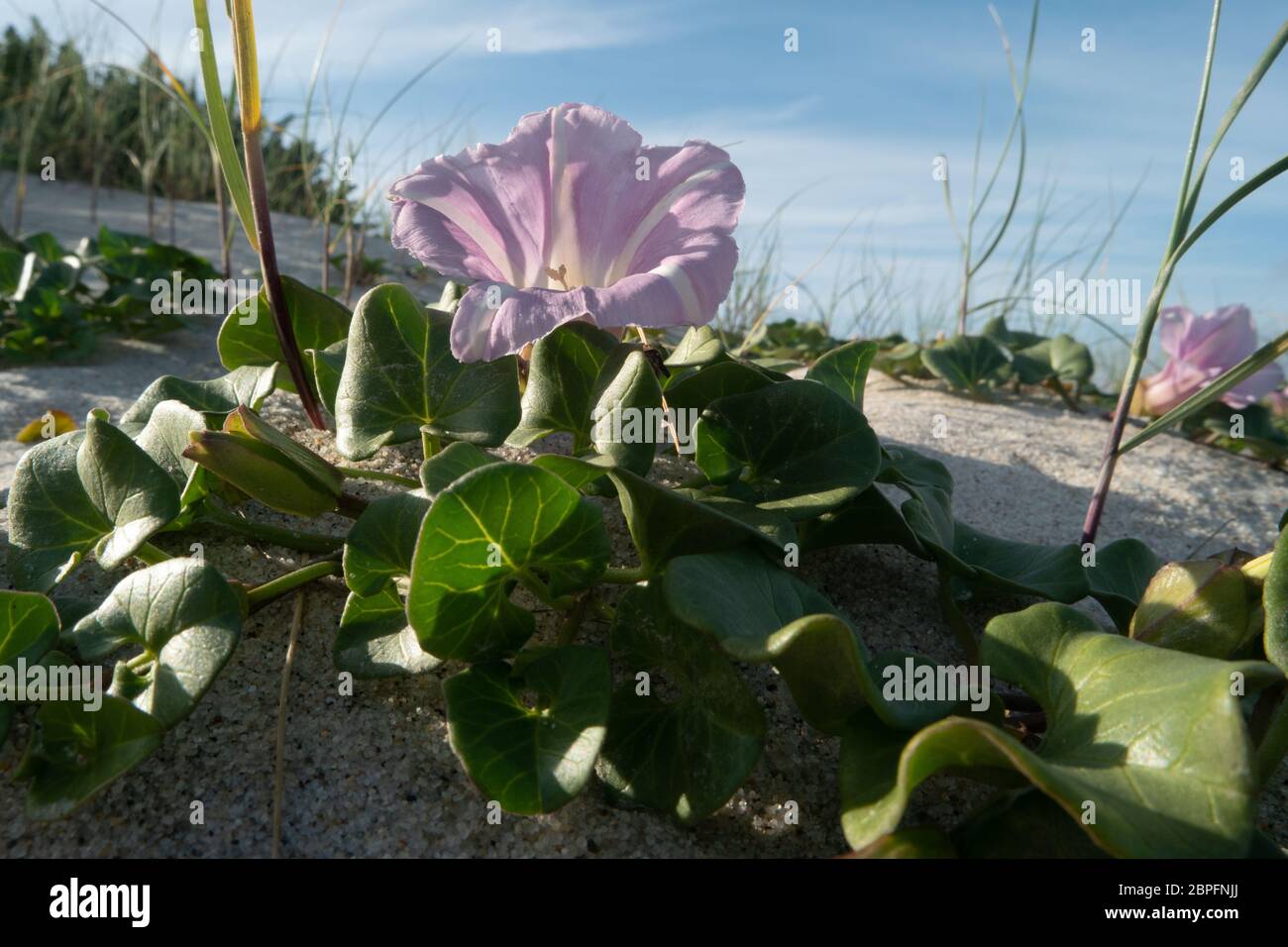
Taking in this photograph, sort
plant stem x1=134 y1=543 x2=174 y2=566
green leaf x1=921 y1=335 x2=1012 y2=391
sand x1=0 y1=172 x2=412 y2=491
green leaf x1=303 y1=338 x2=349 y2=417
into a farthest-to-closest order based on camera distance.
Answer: green leaf x1=921 y1=335 x2=1012 y2=391
sand x1=0 y1=172 x2=412 y2=491
green leaf x1=303 y1=338 x2=349 y2=417
plant stem x1=134 y1=543 x2=174 y2=566

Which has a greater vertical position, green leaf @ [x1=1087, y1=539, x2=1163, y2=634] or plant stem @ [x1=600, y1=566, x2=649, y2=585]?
plant stem @ [x1=600, y1=566, x2=649, y2=585]

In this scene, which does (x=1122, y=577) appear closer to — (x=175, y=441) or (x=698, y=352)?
(x=698, y=352)

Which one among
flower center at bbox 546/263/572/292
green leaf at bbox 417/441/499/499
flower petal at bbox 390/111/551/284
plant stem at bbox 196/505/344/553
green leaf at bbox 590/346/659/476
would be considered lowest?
plant stem at bbox 196/505/344/553

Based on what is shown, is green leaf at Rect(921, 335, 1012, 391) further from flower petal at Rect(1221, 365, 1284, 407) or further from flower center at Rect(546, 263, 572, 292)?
flower center at Rect(546, 263, 572, 292)

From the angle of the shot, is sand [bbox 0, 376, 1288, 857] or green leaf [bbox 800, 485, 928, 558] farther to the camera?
green leaf [bbox 800, 485, 928, 558]

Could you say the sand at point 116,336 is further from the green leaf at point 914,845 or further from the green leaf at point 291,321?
the green leaf at point 914,845

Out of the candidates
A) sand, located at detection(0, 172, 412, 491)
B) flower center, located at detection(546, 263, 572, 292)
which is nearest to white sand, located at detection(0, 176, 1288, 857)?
flower center, located at detection(546, 263, 572, 292)

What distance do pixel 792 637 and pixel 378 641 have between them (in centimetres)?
57

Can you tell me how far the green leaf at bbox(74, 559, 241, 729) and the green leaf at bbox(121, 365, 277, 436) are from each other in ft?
1.69

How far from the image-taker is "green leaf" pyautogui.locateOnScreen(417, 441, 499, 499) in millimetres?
1174

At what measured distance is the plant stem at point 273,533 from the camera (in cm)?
148

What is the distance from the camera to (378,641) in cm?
126
